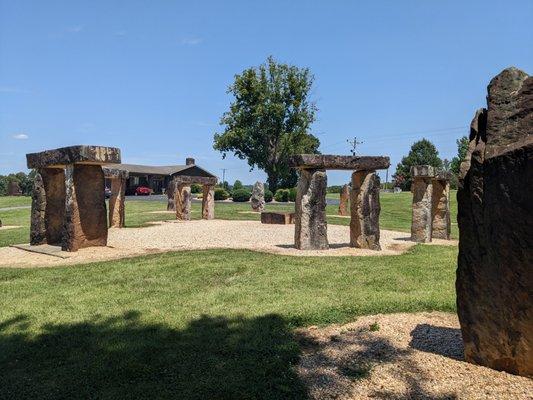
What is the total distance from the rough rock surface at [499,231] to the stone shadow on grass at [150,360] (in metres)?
1.71

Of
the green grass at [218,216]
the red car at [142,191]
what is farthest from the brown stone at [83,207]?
the red car at [142,191]

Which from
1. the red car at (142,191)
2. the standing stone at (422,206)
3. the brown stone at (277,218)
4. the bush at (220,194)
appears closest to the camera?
the standing stone at (422,206)

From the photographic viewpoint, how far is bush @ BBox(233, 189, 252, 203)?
40875 millimetres

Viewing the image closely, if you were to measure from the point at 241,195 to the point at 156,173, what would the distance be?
18.1m

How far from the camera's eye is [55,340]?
493 cm

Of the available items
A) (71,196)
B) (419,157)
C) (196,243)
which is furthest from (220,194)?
(419,157)

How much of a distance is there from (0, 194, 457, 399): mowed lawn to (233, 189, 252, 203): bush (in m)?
30.8

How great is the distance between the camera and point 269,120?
48.3 m

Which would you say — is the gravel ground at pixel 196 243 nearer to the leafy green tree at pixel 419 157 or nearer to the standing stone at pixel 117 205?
the standing stone at pixel 117 205

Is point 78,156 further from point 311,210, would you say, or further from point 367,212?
point 367,212

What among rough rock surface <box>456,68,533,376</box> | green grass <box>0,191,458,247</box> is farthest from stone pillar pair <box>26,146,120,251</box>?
rough rock surface <box>456,68,533,376</box>

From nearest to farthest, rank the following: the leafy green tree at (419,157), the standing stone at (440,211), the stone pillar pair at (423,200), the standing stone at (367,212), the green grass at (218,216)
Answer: the standing stone at (367,212) → the stone pillar pair at (423,200) → the standing stone at (440,211) → the green grass at (218,216) → the leafy green tree at (419,157)

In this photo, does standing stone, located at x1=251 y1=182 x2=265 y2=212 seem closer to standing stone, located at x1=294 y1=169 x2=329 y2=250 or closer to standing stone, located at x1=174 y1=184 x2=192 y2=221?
standing stone, located at x1=174 y1=184 x2=192 y2=221

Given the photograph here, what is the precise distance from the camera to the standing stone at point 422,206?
45.4ft
